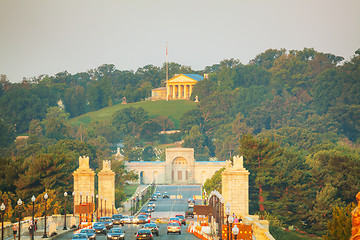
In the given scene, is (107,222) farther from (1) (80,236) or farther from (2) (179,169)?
(2) (179,169)

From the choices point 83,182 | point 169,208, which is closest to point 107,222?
point 83,182

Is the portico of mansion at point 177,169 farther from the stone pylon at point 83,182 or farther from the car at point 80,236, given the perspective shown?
the car at point 80,236

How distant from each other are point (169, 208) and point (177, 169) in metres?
55.8

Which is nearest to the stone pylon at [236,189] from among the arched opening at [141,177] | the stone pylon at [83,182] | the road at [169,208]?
the road at [169,208]

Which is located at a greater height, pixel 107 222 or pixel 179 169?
pixel 179 169

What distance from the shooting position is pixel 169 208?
108062mm

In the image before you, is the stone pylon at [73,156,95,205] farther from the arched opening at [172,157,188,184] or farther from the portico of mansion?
the arched opening at [172,157,188,184]

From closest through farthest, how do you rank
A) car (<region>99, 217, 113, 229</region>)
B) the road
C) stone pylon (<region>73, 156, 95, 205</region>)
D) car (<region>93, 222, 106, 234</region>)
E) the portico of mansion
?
the road, car (<region>93, 222, 106, 234</region>), car (<region>99, 217, 113, 229</region>), stone pylon (<region>73, 156, 95, 205</region>), the portico of mansion

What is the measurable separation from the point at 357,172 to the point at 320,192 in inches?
236

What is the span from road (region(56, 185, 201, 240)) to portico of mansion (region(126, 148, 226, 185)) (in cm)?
866

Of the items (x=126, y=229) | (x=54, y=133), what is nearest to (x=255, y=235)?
(x=126, y=229)

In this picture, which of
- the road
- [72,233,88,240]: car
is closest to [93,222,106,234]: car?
the road

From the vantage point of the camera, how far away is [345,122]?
194250 mm

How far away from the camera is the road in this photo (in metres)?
59.9
